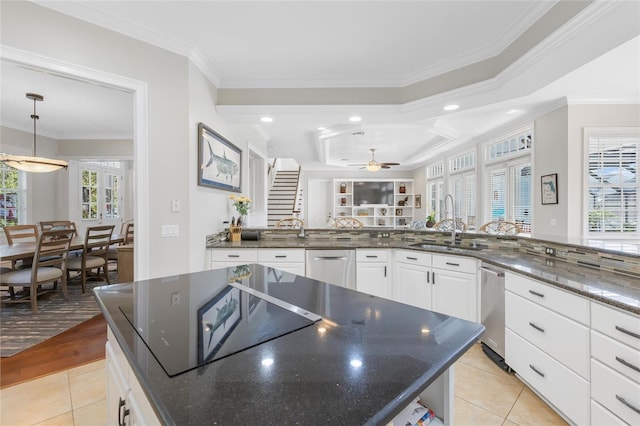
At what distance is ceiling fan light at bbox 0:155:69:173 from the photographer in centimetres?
356

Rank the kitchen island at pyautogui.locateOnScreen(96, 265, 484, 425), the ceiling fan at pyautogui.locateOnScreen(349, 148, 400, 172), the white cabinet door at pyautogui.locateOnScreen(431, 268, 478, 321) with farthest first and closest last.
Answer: the ceiling fan at pyautogui.locateOnScreen(349, 148, 400, 172), the white cabinet door at pyautogui.locateOnScreen(431, 268, 478, 321), the kitchen island at pyautogui.locateOnScreen(96, 265, 484, 425)

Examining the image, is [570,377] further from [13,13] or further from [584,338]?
[13,13]

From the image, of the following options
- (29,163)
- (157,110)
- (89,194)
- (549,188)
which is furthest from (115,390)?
(89,194)

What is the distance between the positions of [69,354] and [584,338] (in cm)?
378

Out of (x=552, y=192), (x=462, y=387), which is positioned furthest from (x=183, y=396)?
(x=552, y=192)

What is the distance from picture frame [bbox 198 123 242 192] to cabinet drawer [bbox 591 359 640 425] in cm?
320

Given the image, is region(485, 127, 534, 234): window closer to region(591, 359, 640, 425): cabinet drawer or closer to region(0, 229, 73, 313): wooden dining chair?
region(591, 359, 640, 425): cabinet drawer

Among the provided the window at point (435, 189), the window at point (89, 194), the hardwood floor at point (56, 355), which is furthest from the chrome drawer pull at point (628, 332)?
the window at point (89, 194)

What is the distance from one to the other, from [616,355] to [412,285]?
1.71m

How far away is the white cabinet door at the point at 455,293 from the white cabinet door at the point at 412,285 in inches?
2.9

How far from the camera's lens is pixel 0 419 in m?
1.69

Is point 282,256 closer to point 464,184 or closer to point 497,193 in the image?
point 497,193

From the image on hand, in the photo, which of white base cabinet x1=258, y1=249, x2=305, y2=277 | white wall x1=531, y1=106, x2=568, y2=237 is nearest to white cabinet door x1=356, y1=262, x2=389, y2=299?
white base cabinet x1=258, y1=249, x2=305, y2=277

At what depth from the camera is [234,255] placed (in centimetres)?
309
